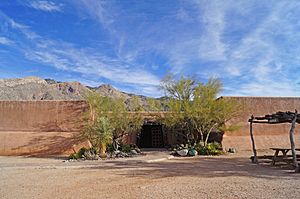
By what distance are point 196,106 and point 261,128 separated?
572 centimetres

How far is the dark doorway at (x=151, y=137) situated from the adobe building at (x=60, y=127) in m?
4.30

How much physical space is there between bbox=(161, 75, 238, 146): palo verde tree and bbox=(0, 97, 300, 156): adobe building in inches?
69.3

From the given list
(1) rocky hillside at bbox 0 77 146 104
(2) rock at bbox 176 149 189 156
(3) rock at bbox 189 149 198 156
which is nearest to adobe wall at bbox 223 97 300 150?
(3) rock at bbox 189 149 198 156

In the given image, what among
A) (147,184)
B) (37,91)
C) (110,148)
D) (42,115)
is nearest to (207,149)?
(110,148)

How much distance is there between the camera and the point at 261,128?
64.9 feet

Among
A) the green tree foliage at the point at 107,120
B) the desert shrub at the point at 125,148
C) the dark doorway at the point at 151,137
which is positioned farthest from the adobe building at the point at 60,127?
the dark doorway at the point at 151,137

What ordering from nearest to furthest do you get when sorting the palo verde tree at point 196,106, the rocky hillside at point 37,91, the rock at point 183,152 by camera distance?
the rock at point 183,152 → the palo verde tree at point 196,106 → the rocky hillside at point 37,91

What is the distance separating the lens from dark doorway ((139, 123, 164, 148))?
2458cm

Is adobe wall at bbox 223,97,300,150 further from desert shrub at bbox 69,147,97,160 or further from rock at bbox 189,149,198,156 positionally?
desert shrub at bbox 69,147,97,160

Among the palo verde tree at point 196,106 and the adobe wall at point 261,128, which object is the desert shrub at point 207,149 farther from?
the adobe wall at point 261,128

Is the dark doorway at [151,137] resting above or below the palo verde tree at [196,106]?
below

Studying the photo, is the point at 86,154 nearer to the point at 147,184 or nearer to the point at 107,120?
the point at 107,120

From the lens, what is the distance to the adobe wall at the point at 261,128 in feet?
62.5

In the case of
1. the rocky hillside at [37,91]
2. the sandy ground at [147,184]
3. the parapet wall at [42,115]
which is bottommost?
the sandy ground at [147,184]
